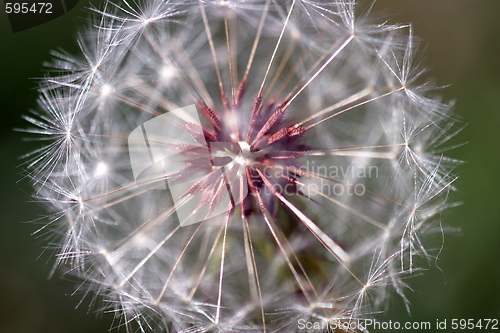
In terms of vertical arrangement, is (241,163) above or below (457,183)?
above

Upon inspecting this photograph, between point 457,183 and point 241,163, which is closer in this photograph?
point 241,163

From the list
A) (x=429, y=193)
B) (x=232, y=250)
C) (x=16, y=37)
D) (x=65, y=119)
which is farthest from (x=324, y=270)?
(x=16, y=37)

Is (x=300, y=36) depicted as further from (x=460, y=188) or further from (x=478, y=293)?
(x=478, y=293)

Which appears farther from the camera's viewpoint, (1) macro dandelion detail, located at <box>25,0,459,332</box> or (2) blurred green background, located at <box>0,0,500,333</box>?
(2) blurred green background, located at <box>0,0,500,333</box>

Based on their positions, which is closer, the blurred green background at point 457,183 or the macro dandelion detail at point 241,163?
the macro dandelion detail at point 241,163
